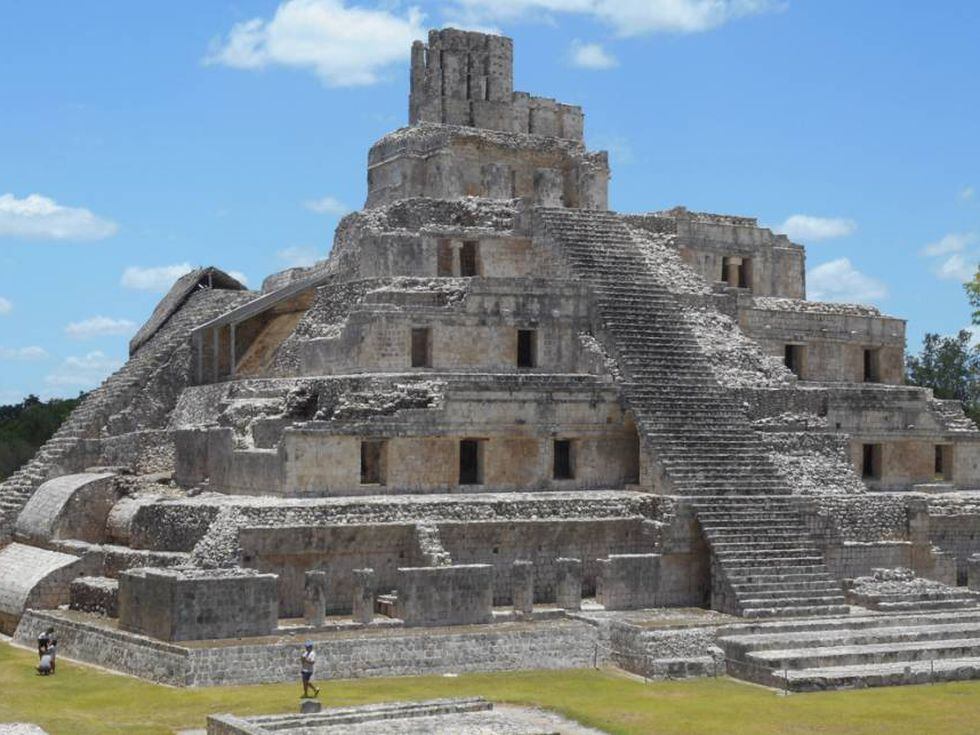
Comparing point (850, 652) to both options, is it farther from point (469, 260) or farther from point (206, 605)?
point (469, 260)

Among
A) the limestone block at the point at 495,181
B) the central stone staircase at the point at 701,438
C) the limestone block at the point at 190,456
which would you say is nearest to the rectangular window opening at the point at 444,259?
the central stone staircase at the point at 701,438

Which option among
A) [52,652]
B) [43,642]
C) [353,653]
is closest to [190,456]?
[43,642]

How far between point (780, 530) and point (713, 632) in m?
3.38

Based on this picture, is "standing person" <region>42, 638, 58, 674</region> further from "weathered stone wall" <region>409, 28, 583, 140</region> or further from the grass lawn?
"weathered stone wall" <region>409, 28, 583, 140</region>

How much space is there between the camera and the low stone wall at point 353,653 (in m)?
23.0

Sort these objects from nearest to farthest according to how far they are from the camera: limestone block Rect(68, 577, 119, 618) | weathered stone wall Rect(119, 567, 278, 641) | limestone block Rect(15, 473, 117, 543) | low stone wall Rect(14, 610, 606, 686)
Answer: low stone wall Rect(14, 610, 606, 686) < weathered stone wall Rect(119, 567, 278, 641) < limestone block Rect(68, 577, 119, 618) < limestone block Rect(15, 473, 117, 543)

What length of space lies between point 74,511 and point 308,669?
35.2 feet

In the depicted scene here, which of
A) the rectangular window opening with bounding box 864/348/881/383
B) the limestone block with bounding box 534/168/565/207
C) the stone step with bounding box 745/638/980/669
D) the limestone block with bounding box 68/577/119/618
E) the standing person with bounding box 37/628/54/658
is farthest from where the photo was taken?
the limestone block with bounding box 534/168/565/207

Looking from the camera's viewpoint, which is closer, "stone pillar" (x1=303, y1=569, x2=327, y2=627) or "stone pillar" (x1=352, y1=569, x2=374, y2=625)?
"stone pillar" (x1=303, y1=569, x2=327, y2=627)

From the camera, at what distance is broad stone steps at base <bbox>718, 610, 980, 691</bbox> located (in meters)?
23.8

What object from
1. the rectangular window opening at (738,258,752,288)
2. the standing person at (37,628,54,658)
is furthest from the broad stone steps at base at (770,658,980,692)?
the rectangular window opening at (738,258,752,288)

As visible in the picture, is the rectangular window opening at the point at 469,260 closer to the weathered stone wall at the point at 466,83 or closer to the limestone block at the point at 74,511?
the weathered stone wall at the point at 466,83

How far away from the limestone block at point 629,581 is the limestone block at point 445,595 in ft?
7.83

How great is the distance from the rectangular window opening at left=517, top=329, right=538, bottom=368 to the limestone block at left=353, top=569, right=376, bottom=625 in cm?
801
